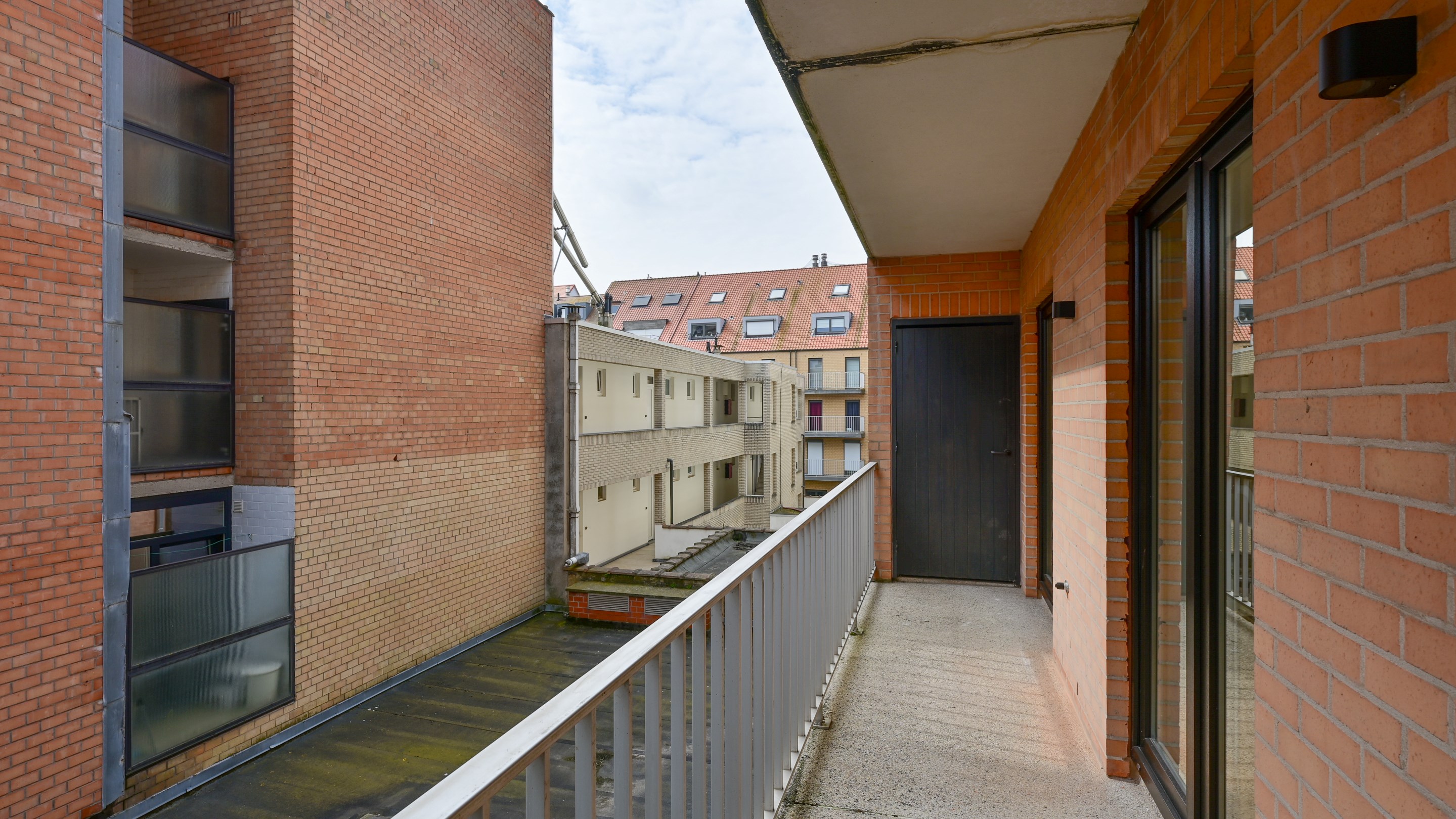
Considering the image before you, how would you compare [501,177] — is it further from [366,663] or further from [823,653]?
[823,653]

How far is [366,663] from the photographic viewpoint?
7.44 metres

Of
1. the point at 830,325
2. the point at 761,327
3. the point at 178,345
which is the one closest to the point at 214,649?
the point at 178,345

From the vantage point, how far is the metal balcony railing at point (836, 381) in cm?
2833

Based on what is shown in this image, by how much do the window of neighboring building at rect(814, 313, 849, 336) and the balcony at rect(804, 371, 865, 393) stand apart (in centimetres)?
164

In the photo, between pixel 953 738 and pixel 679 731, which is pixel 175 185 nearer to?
→ pixel 679 731

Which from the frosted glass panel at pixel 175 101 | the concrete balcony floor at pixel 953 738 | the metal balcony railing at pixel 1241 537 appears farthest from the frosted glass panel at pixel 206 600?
the metal balcony railing at pixel 1241 537

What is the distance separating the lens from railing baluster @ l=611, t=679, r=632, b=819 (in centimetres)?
103

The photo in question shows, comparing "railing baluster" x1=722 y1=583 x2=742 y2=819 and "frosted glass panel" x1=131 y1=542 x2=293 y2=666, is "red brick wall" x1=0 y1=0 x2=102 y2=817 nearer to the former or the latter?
"frosted glass panel" x1=131 y1=542 x2=293 y2=666

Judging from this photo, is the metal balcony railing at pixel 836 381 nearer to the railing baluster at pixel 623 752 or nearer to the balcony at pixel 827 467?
the balcony at pixel 827 467

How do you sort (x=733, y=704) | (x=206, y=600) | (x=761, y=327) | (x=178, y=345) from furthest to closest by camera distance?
(x=761, y=327) < (x=178, y=345) < (x=206, y=600) < (x=733, y=704)

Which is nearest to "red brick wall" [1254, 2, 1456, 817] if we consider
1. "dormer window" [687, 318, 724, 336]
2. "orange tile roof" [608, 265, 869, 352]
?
"orange tile roof" [608, 265, 869, 352]

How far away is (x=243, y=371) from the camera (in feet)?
22.1

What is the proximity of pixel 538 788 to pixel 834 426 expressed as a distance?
1157 inches

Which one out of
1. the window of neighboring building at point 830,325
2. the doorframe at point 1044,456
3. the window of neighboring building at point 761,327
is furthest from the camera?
the window of neighboring building at point 761,327
